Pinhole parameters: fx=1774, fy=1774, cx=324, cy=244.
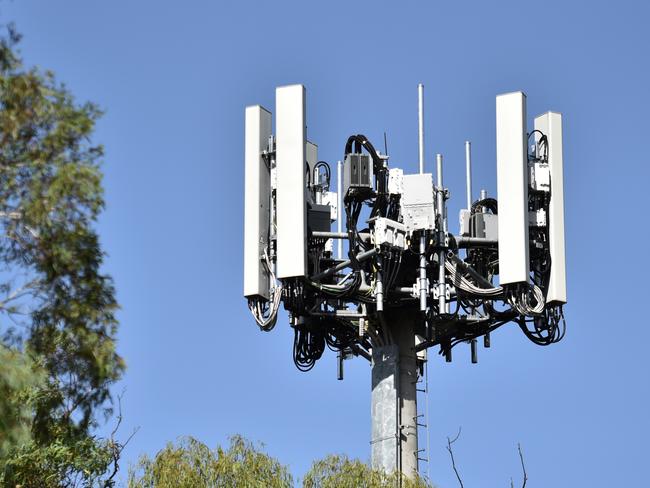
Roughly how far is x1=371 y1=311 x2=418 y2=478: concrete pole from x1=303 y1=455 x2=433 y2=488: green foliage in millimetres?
801

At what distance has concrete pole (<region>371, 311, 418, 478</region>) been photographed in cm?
4781

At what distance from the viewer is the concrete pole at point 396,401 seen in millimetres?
47812

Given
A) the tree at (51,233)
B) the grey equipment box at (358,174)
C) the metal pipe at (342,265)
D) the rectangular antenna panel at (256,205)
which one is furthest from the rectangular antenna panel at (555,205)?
the tree at (51,233)

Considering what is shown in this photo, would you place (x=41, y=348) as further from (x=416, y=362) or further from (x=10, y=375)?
(x=416, y=362)

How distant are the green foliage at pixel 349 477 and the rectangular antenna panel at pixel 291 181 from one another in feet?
17.1

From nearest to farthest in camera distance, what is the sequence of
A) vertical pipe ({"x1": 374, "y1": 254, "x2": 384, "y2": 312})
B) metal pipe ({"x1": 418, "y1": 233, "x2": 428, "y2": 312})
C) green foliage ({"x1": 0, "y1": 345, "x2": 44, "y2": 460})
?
green foliage ({"x1": 0, "y1": 345, "x2": 44, "y2": 460}), metal pipe ({"x1": 418, "y1": 233, "x2": 428, "y2": 312}), vertical pipe ({"x1": 374, "y1": 254, "x2": 384, "y2": 312})

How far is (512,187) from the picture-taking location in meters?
47.0

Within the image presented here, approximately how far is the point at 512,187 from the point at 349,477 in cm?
877

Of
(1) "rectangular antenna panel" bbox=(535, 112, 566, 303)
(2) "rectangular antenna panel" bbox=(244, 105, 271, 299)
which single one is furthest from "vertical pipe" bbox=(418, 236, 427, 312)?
Answer: (2) "rectangular antenna panel" bbox=(244, 105, 271, 299)

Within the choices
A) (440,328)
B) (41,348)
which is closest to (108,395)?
(41,348)

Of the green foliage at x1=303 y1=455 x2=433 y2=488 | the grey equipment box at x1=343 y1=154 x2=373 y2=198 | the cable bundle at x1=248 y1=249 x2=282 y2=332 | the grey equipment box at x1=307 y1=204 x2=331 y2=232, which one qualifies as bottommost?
the green foliage at x1=303 y1=455 x2=433 y2=488

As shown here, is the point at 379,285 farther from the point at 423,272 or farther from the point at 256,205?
the point at 256,205

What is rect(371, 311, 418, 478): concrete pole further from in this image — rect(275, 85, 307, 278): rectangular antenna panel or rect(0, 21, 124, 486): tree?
rect(0, 21, 124, 486): tree

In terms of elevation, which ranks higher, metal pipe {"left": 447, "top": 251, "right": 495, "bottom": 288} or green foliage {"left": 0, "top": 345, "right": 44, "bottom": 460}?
metal pipe {"left": 447, "top": 251, "right": 495, "bottom": 288}
